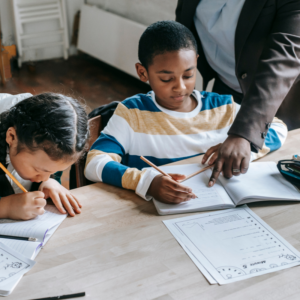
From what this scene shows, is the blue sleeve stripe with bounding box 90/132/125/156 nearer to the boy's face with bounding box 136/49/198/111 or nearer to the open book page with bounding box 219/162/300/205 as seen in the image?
the boy's face with bounding box 136/49/198/111

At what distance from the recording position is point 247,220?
100cm

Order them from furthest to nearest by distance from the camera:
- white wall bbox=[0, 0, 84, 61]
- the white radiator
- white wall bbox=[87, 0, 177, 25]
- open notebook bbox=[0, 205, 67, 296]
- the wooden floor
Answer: white wall bbox=[0, 0, 84, 61] < the white radiator < the wooden floor < white wall bbox=[87, 0, 177, 25] < open notebook bbox=[0, 205, 67, 296]

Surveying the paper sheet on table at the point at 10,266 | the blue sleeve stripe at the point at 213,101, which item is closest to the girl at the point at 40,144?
the paper sheet on table at the point at 10,266

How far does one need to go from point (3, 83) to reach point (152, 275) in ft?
12.9

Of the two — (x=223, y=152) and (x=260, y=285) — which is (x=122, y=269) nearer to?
(x=260, y=285)

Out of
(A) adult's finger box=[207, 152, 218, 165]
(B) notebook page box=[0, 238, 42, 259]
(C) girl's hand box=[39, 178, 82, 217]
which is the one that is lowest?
(C) girl's hand box=[39, 178, 82, 217]

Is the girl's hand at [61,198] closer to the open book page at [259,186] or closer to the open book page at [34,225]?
the open book page at [34,225]

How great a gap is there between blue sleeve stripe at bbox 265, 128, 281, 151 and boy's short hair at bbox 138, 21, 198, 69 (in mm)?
429

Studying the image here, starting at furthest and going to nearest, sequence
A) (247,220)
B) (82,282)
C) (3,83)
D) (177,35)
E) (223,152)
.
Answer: (3,83) < (177,35) < (223,152) < (247,220) < (82,282)

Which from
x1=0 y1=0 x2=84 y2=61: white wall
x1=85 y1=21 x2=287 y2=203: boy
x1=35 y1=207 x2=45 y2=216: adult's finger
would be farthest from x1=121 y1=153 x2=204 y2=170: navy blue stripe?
x1=0 y1=0 x2=84 y2=61: white wall

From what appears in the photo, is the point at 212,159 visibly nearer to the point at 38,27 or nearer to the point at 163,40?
the point at 163,40

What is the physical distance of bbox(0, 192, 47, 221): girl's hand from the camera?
959mm

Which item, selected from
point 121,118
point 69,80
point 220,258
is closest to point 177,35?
point 121,118

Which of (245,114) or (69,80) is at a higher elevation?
(245,114)
